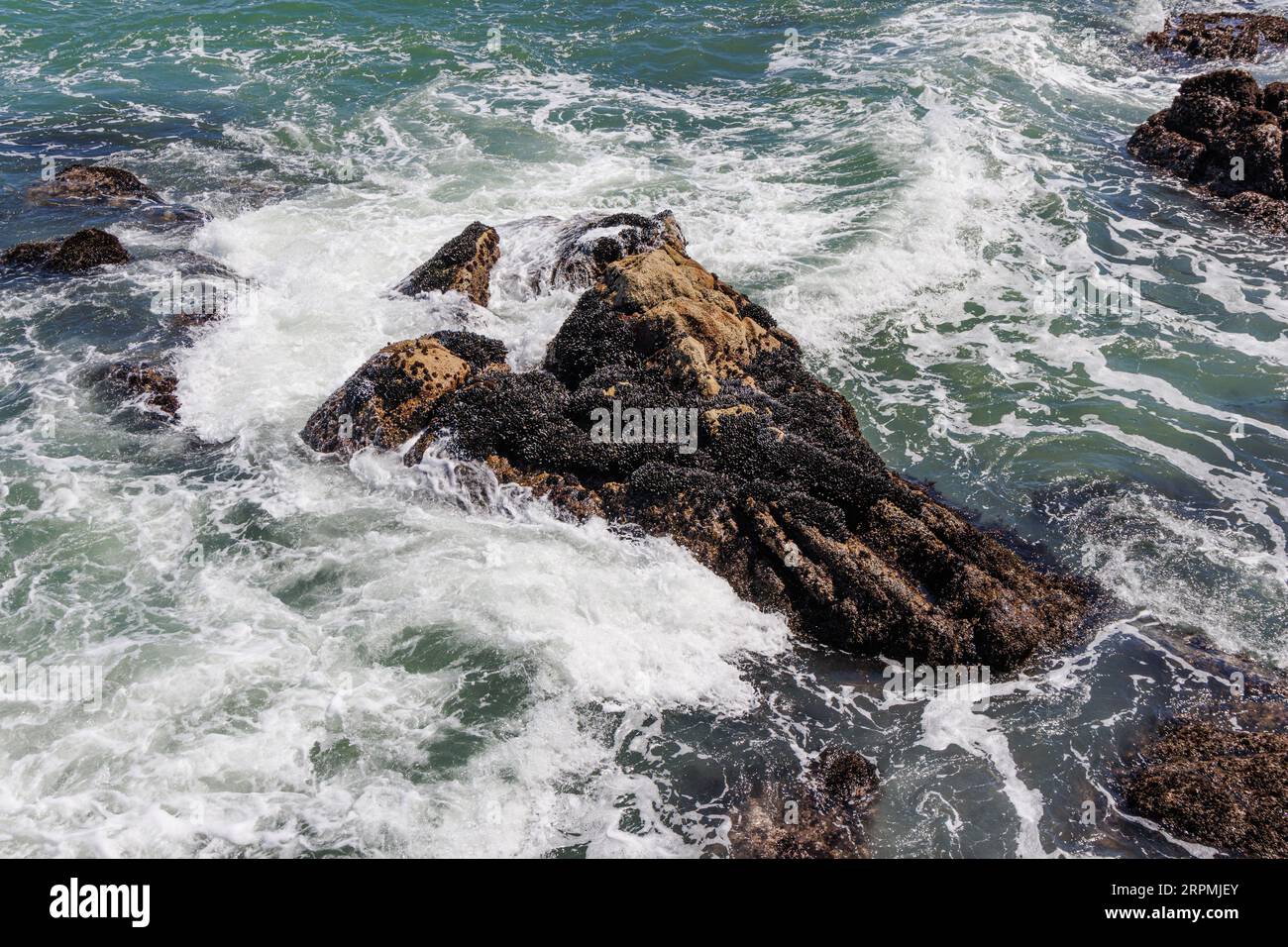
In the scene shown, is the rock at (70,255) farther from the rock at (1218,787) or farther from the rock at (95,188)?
the rock at (1218,787)

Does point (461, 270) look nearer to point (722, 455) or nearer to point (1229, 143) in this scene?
point (722, 455)

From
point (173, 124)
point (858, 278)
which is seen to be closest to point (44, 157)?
point (173, 124)

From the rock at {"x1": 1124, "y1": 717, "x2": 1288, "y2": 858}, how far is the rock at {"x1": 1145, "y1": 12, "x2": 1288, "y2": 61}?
92.2 feet

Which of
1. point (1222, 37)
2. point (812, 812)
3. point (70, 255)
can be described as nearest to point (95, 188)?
point (70, 255)

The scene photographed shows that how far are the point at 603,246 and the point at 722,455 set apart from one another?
20.4 ft

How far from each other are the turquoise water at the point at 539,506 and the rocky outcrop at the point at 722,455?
50 centimetres

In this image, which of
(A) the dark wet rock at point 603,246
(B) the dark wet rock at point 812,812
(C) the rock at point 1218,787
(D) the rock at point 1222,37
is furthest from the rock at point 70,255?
(D) the rock at point 1222,37

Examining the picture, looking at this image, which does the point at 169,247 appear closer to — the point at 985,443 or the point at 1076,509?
the point at 985,443

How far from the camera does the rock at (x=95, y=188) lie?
765 inches

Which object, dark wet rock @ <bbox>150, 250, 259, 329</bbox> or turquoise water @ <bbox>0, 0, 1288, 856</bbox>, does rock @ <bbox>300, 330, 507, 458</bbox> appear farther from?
dark wet rock @ <bbox>150, 250, 259, 329</bbox>

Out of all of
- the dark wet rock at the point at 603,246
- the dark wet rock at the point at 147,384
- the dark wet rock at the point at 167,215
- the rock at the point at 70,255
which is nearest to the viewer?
the dark wet rock at the point at 147,384

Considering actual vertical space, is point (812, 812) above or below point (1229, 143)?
below

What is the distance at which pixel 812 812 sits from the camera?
8016 millimetres

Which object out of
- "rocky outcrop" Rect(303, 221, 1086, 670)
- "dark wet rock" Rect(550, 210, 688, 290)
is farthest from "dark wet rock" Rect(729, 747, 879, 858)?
"dark wet rock" Rect(550, 210, 688, 290)
